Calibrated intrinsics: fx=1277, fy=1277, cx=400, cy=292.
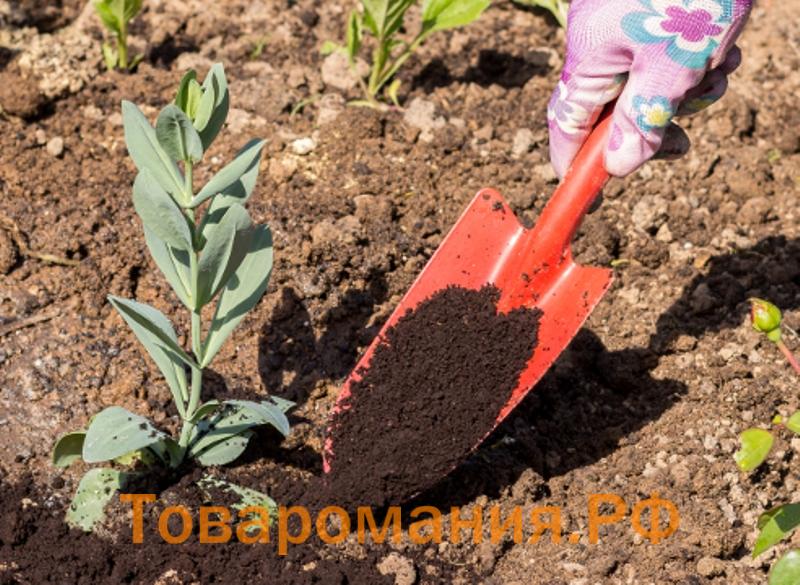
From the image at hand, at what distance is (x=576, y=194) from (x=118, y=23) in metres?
1.45

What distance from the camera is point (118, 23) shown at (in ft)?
11.2

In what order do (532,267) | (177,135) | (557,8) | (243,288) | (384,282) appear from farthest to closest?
(557,8) < (384,282) < (532,267) < (243,288) < (177,135)

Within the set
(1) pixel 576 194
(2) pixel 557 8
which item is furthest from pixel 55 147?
(2) pixel 557 8

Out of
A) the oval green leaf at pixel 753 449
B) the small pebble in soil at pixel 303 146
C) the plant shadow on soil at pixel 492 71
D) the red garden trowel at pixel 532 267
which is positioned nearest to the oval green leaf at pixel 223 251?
the red garden trowel at pixel 532 267

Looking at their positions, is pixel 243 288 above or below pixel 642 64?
below

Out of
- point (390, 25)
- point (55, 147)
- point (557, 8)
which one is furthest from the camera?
point (557, 8)

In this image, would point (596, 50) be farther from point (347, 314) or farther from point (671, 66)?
point (347, 314)

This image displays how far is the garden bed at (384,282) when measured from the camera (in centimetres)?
265

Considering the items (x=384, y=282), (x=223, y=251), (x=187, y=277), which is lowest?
(x=384, y=282)

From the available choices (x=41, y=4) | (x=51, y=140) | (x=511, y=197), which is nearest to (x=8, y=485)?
(x=51, y=140)

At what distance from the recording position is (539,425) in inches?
115

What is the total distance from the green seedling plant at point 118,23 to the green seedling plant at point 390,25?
589 millimetres

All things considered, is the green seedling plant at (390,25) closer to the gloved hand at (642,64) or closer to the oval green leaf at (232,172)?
the gloved hand at (642,64)

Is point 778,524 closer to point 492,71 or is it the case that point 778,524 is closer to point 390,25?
point 390,25
